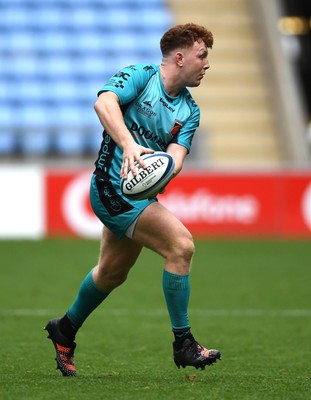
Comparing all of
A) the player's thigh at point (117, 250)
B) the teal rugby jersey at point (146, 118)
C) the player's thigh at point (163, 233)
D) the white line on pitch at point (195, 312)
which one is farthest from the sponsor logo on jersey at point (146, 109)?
the white line on pitch at point (195, 312)

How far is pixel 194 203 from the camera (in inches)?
605

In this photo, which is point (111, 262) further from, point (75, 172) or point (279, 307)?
point (75, 172)

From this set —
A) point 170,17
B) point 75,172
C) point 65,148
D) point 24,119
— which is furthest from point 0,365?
point 170,17

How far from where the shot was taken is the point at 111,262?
565cm

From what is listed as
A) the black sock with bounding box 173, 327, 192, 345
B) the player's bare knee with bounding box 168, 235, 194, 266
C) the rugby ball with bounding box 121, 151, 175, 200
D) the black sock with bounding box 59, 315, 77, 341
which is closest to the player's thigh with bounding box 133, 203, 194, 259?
the player's bare knee with bounding box 168, 235, 194, 266

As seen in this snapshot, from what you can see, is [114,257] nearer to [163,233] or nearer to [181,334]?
[163,233]

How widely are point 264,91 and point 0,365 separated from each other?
14997 mm

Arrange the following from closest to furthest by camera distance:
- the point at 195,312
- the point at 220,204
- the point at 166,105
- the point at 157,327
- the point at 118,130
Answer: the point at 118,130, the point at 166,105, the point at 157,327, the point at 195,312, the point at 220,204

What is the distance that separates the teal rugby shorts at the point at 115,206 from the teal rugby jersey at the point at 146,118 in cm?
6

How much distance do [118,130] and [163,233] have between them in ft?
1.94

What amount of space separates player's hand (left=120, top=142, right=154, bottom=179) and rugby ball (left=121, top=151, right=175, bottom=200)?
3 centimetres

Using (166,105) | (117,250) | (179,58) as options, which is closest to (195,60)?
(179,58)

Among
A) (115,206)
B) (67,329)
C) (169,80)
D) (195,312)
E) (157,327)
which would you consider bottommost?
(195,312)

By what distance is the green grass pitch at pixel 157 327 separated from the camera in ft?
16.8
